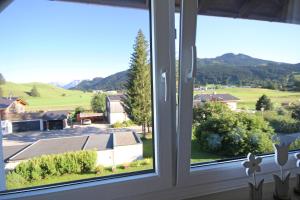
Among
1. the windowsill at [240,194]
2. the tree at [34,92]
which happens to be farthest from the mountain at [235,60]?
the tree at [34,92]

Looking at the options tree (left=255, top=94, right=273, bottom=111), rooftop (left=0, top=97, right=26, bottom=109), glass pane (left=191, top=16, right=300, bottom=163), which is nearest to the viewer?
rooftop (left=0, top=97, right=26, bottom=109)

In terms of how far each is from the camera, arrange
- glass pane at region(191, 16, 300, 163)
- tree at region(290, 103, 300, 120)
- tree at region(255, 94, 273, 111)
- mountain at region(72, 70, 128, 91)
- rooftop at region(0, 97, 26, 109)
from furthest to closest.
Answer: tree at region(290, 103, 300, 120) < tree at region(255, 94, 273, 111) < glass pane at region(191, 16, 300, 163) < mountain at region(72, 70, 128, 91) < rooftop at region(0, 97, 26, 109)

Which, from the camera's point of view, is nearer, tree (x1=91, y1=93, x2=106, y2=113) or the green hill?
the green hill

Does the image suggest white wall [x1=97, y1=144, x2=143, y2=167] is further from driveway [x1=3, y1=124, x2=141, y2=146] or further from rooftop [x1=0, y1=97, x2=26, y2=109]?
rooftop [x1=0, y1=97, x2=26, y2=109]

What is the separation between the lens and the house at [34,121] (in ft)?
3.43

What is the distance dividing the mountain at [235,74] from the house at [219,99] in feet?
0.23

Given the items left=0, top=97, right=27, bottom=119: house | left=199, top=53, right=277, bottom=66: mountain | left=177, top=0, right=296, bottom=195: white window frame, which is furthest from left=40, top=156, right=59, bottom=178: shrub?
left=199, top=53, right=277, bottom=66: mountain

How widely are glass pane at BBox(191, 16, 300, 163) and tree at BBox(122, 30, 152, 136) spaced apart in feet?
0.83

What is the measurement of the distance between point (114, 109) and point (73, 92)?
204mm

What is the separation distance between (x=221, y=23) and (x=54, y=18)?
2.61 feet

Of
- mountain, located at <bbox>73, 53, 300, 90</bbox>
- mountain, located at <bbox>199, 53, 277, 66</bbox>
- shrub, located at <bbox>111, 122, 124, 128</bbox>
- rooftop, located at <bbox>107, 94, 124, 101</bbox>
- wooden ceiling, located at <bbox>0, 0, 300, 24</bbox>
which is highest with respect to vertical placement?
wooden ceiling, located at <bbox>0, 0, 300, 24</bbox>

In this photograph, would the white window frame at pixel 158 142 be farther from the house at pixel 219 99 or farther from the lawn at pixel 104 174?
the house at pixel 219 99

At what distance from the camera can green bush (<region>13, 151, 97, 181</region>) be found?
1096 mm

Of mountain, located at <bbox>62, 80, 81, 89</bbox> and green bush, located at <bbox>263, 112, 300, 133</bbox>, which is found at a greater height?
mountain, located at <bbox>62, 80, 81, 89</bbox>
